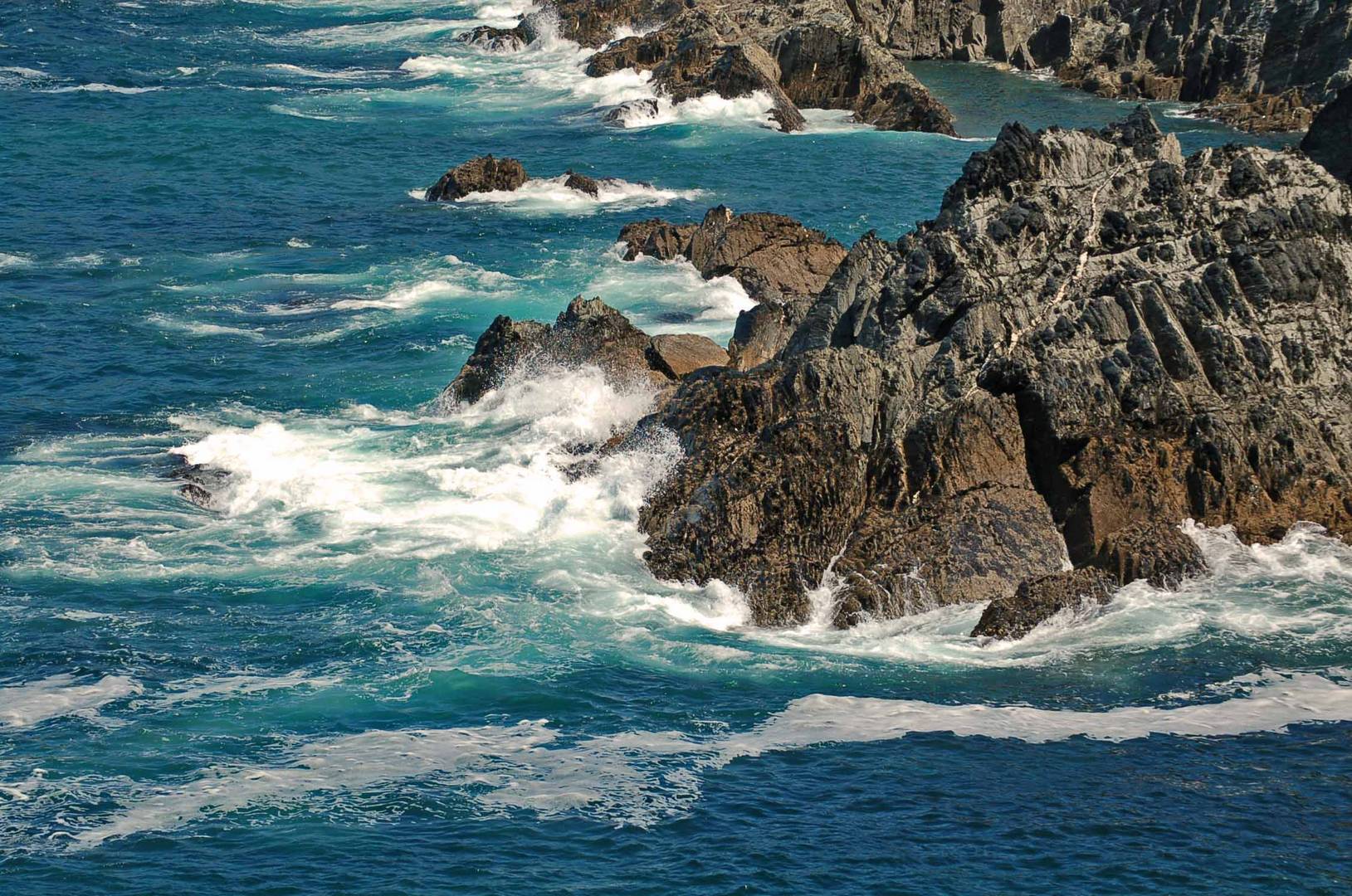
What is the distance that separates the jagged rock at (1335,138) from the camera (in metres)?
39.8

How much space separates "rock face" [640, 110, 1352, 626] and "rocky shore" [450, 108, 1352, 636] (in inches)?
1.9

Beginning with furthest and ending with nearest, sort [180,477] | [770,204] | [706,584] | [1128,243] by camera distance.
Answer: [770,204] → [180,477] → [1128,243] → [706,584]

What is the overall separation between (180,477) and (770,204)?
31.4 m

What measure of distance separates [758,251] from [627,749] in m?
30.0

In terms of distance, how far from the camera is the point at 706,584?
110ft

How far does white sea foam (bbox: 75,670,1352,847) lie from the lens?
2561cm

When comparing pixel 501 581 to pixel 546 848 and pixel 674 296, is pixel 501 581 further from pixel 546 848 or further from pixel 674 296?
pixel 674 296

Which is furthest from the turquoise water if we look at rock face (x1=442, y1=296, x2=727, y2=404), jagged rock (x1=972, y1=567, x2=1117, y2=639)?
rock face (x1=442, y1=296, x2=727, y2=404)

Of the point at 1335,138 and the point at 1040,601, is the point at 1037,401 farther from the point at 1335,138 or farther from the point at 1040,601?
the point at 1335,138

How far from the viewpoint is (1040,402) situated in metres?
34.1

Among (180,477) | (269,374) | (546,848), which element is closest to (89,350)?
A: (269,374)

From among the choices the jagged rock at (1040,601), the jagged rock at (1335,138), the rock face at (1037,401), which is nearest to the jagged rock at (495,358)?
the rock face at (1037,401)

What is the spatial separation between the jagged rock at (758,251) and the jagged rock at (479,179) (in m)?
12.2

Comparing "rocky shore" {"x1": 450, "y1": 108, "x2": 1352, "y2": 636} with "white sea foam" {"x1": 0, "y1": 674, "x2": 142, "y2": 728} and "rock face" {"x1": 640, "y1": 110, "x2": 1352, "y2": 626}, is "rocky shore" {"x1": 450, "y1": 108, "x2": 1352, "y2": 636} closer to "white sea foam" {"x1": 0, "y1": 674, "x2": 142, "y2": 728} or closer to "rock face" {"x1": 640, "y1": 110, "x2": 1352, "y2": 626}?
"rock face" {"x1": 640, "y1": 110, "x2": 1352, "y2": 626}
